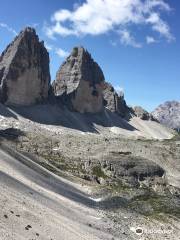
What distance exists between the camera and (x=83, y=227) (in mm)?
63562

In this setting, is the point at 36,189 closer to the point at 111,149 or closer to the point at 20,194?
the point at 20,194

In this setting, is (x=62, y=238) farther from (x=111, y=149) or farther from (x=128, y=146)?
(x=128, y=146)

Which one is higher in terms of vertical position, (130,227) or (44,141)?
(44,141)

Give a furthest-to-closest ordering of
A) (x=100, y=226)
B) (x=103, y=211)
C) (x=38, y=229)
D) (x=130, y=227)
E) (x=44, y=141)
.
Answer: (x=44, y=141) → (x=103, y=211) → (x=130, y=227) → (x=100, y=226) → (x=38, y=229)

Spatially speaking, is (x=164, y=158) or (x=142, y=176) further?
(x=164, y=158)

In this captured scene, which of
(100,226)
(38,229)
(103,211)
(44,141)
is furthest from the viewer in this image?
(44,141)

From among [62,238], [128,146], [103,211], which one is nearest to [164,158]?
[128,146]

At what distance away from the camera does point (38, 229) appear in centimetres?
5266

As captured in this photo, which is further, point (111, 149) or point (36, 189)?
point (111, 149)

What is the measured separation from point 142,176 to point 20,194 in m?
87.1

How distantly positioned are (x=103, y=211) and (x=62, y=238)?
1199 inches

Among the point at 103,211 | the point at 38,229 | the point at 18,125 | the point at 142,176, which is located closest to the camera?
the point at 38,229

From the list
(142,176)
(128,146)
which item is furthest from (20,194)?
(128,146)

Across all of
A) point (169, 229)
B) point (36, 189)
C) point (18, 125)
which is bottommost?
point (169, 229)
